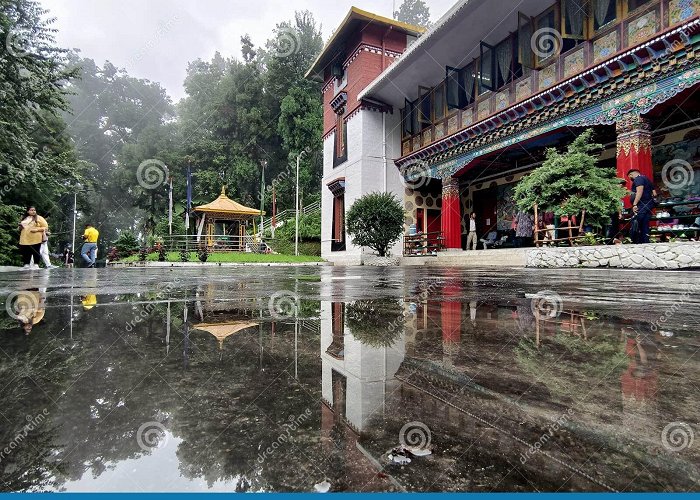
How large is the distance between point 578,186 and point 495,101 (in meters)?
6.31

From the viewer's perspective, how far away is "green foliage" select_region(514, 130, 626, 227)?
902 centimetres

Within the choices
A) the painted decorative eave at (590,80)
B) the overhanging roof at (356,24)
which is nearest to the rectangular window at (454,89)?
the painted decorative eave at (590,80)

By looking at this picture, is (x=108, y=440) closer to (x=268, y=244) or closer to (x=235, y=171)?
(x=268, y=244)

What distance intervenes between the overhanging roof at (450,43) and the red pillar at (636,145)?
5151mm

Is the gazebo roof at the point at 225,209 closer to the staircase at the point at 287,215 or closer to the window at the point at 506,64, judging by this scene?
the staircase at the point at 287,215

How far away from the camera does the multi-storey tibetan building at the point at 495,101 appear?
9672 mm

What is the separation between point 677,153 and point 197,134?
39.4 m

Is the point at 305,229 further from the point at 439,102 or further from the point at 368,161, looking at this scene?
the point at 439,102

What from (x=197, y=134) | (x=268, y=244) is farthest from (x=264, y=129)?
(x=268, y=244)

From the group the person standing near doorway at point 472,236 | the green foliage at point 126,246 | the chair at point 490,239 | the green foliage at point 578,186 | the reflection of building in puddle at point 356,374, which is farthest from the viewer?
the green foliage at point 126,246

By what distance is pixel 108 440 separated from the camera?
0.81 metres

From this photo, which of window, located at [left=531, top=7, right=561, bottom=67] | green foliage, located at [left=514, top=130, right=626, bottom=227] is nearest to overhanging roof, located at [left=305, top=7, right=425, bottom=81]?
window, located at [left=531, top=7, right=561, bottom=67]

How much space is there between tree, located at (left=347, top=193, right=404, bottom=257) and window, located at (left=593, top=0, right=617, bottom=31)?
8.73 meters

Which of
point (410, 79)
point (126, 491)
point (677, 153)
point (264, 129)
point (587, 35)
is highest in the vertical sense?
point (264, 129)
